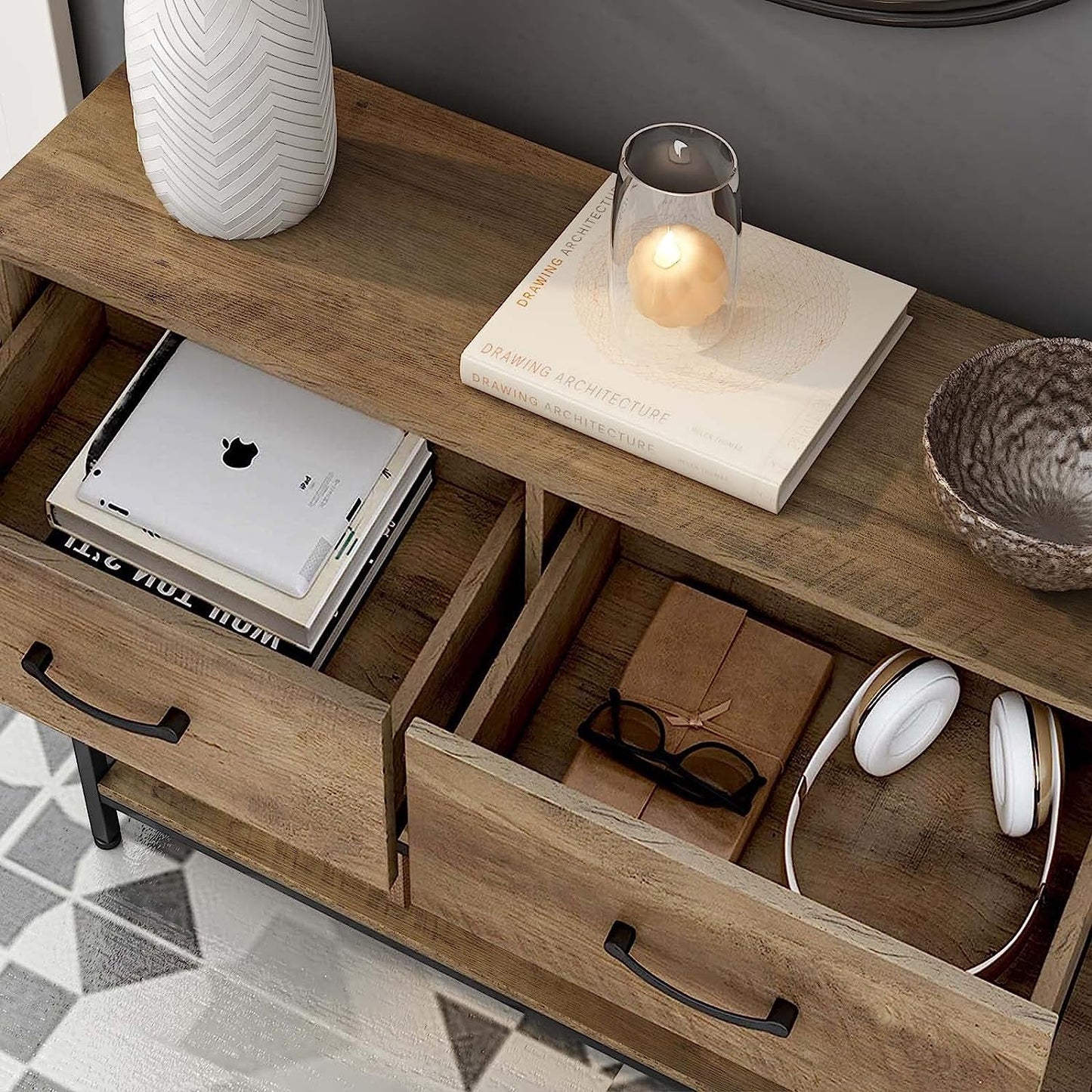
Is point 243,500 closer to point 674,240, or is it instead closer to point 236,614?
point 236,614

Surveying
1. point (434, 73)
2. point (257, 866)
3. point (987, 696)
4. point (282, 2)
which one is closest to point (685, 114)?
point (434, 73)

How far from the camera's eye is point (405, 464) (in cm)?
120

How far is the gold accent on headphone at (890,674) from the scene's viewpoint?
111 cm

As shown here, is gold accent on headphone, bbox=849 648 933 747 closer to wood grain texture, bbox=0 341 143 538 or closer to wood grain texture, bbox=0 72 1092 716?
wood grain texture, bbox=0 72 1092 716

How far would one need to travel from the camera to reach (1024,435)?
1.00 meters

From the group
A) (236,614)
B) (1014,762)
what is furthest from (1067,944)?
(236,614)

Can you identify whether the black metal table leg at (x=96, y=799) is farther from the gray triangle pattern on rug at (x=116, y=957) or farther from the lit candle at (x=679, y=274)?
the lit candle at (x=679, y=274)

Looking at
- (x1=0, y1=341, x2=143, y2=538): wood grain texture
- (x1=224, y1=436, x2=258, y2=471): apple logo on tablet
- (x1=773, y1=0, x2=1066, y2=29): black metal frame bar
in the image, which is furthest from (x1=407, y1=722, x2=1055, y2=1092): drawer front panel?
(x1=773, y1=0, x2=1066, y2=29): black metal frame bar

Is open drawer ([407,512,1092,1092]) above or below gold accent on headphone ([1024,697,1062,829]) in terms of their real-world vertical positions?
below

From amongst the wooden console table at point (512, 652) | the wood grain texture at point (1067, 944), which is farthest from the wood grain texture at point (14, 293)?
the wood grain texture at point (1067, 944)

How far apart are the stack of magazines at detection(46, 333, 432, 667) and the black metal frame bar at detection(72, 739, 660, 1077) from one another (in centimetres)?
20

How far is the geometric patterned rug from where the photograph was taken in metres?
1.32

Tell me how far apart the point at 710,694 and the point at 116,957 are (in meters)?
0.60

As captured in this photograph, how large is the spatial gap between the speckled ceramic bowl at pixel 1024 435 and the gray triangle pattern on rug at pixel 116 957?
2.67 ft
